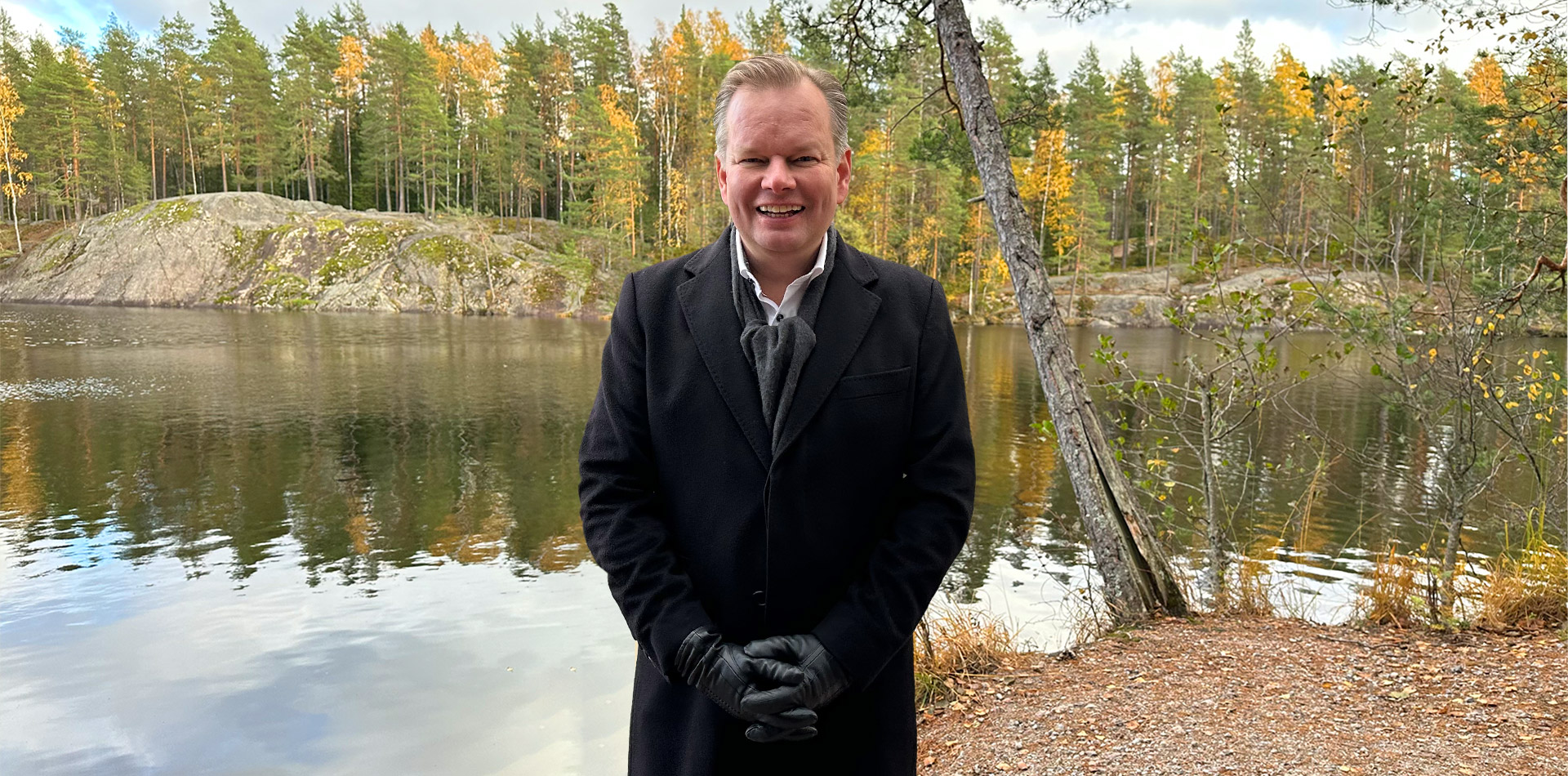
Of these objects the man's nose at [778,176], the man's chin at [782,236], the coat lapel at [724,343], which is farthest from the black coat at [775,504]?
the man's nose at [778,176]

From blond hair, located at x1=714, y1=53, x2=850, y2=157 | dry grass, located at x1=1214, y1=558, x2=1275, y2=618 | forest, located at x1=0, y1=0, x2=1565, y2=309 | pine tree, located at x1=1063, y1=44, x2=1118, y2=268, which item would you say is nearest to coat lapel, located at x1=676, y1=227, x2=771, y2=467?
blond hair, located at x1=714, y1=53, x2=850, y2=157

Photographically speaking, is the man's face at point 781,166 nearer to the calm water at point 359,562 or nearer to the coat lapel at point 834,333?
the coat lapel at point 834,333

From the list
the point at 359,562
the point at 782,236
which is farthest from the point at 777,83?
the point at 359,562

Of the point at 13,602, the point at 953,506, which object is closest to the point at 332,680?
the point at 13,602

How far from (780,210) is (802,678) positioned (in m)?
0.88

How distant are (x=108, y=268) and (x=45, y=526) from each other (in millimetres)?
41098

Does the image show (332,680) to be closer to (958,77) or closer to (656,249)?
(958,77)

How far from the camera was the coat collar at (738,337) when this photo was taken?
1.74 metres

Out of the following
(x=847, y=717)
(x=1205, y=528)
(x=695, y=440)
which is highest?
(x=695, y=440)

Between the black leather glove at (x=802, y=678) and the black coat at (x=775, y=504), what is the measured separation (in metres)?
0.03

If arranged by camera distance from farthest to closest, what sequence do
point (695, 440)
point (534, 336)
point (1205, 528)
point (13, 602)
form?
point (534, 336), point (13, 602), point (1205, 528), point (695, 440)

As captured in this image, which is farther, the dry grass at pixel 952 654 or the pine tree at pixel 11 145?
the pine tree at pixel 11 145

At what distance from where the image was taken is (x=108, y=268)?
42.2 m

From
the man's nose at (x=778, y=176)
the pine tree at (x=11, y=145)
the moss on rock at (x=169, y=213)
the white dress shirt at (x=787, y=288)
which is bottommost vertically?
the white dress shirt at (x=787, y=288)
